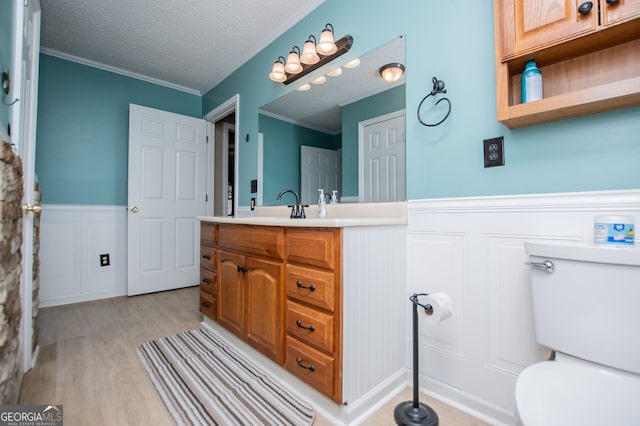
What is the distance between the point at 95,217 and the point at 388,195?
2984mm

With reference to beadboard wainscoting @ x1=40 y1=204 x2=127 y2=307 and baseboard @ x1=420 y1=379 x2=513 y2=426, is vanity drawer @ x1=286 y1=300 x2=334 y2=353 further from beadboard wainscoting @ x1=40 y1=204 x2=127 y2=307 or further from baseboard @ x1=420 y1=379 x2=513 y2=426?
beadboard wainscoting @ x1=40 y1=204 x2=127 y2=307

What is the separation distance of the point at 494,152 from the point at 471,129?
0.48 feet

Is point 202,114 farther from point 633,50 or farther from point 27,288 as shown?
point 633,50

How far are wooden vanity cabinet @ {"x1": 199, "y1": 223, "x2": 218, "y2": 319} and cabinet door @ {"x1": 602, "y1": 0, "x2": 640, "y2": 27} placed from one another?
2.08 m

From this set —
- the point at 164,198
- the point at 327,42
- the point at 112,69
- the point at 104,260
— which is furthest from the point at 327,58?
the point at 104,260

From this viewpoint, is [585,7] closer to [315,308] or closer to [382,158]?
[382,158]

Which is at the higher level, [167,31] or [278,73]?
[167,31]

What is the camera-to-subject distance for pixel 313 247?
1.23 m

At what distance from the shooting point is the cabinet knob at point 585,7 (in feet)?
2.95

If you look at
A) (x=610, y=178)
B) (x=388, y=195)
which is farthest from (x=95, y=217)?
(x=610, y=178)

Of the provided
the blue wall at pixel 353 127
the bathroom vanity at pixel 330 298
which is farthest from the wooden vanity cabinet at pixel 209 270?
the blue wall at pixel 353 127

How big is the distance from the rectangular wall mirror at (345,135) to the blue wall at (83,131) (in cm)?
186

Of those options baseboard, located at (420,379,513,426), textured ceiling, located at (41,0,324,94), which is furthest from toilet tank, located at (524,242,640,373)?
textured ceiling, located at (41,0,324,94)

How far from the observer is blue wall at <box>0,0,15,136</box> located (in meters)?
1.02
